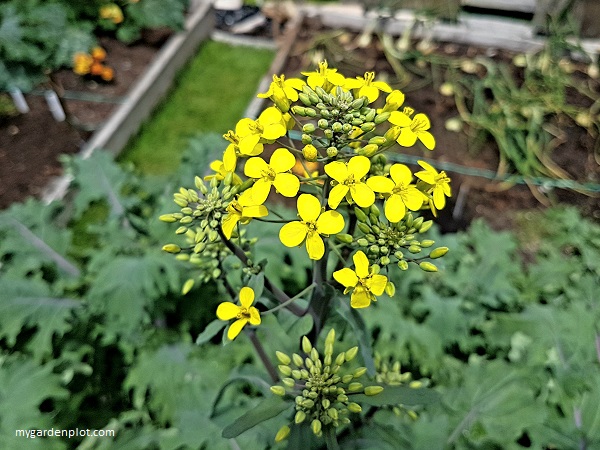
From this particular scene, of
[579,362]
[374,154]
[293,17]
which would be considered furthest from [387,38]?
[374,154]

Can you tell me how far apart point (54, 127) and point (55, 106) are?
163 millimetres

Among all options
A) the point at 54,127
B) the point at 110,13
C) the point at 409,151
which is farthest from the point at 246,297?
the point at 110,13

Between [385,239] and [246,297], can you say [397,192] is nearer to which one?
[385,239]

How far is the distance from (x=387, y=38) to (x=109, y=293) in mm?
3673

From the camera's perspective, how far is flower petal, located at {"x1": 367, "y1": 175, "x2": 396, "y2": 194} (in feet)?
3.40

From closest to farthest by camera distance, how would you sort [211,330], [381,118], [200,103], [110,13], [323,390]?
1. [381,118]
2. [323,390]
3. [211,330]
4. [200,103]
5. [110,13]

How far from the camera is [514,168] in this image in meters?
3.73

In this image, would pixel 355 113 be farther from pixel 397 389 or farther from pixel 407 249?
pixel 397 389

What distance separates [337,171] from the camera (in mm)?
1020

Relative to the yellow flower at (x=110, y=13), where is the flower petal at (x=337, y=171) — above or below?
above

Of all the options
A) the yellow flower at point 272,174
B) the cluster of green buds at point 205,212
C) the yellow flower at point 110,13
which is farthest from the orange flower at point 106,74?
the yellow flower at point 272,174

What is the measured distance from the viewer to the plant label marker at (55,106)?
3.84 meters

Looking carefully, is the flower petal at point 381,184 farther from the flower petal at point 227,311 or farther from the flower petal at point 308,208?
the flower petal at point 227,311

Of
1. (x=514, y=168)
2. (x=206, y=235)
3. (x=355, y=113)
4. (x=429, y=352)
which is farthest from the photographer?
(x=514, y=168)
